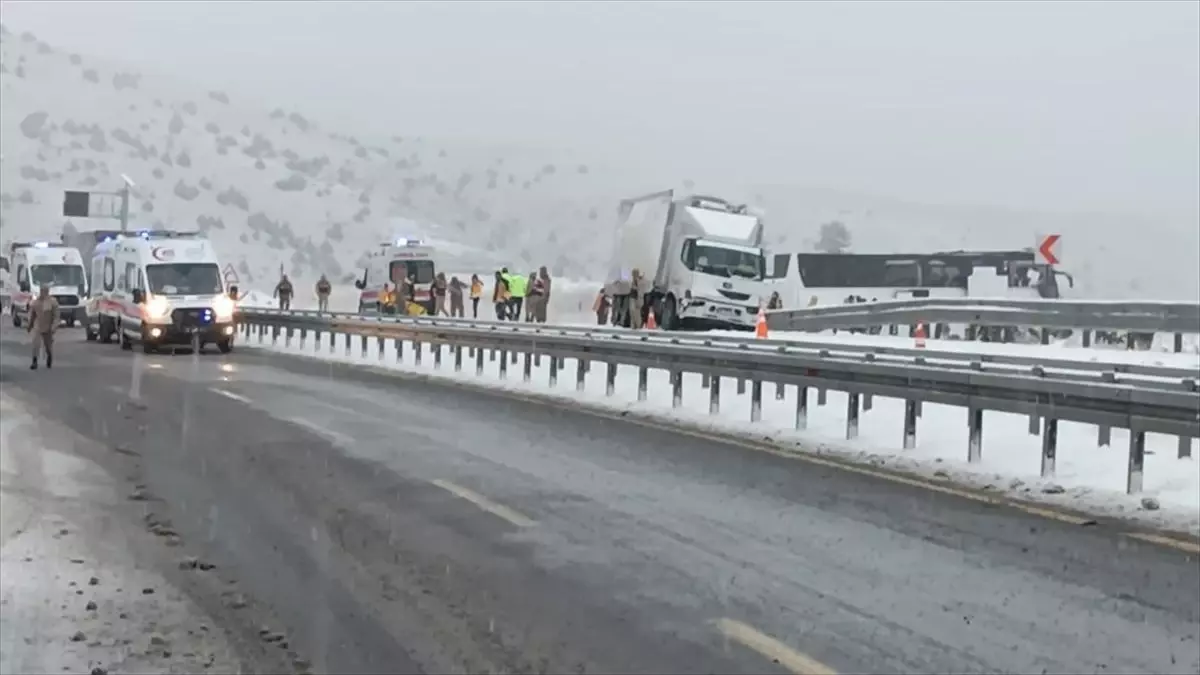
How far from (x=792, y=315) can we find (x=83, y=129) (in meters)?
105

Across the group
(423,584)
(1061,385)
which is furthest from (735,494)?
(423,584)

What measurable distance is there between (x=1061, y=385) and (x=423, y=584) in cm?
644

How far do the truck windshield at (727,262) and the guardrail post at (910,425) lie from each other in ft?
78.6

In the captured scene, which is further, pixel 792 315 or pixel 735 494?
pixel 792 315

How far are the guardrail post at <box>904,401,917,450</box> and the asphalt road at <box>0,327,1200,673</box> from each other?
Answer: 1.64 metres

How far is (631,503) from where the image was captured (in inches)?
454

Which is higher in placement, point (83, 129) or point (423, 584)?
point (83, 129)

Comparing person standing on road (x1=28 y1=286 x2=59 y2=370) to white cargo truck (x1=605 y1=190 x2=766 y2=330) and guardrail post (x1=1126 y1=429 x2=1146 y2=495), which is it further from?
guardrail post (x1=1126 y1=429 x2=1146 y2=495)

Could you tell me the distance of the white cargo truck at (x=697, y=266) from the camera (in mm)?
38938

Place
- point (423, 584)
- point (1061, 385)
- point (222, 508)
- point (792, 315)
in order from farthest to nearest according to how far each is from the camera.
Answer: point (792, 315)
point (1061, 385)
point (222, 508)
point (423, 584)

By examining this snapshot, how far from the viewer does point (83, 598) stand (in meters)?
8.52

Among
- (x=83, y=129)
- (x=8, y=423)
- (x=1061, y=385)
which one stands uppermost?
(x=83, y=129)

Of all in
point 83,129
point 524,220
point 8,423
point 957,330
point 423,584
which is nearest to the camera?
point 423,584

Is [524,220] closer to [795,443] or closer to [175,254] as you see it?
[175,254]
